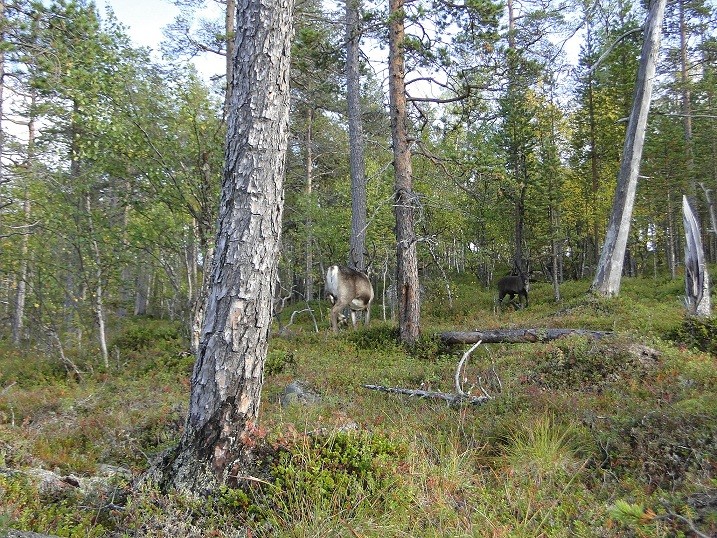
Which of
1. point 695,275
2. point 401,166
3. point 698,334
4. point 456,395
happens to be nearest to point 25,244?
point 401,166

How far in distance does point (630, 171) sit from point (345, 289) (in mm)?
9515

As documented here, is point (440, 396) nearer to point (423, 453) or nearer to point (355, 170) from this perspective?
point (423, 453)

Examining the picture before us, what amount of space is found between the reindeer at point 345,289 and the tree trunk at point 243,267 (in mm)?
9470

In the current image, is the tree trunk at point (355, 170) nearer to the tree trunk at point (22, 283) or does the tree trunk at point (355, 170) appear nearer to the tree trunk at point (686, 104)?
the tree trunk at point (22, 283)

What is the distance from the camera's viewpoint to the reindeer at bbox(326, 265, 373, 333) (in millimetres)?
13797

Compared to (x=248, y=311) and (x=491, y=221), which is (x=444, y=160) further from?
(x=491, y=221)

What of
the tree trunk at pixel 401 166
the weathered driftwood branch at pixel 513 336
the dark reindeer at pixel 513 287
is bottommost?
the weathered driftwood branch at pixel 513 336

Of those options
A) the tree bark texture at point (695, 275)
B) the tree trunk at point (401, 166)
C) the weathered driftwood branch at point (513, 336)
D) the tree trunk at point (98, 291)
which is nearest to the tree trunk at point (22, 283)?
the tree trunk at point (98, 291)

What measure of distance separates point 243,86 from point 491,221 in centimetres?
2125

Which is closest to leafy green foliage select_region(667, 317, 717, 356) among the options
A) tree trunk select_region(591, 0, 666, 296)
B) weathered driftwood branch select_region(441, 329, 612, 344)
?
weathered driftwood branch select_region(441, 329, 612, 344)

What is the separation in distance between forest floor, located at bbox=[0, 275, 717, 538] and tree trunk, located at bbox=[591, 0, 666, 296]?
18.5ft

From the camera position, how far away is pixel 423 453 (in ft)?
14.2

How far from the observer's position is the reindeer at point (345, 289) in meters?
13.8

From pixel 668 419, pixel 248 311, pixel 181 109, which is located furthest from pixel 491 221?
pixel 248 311
